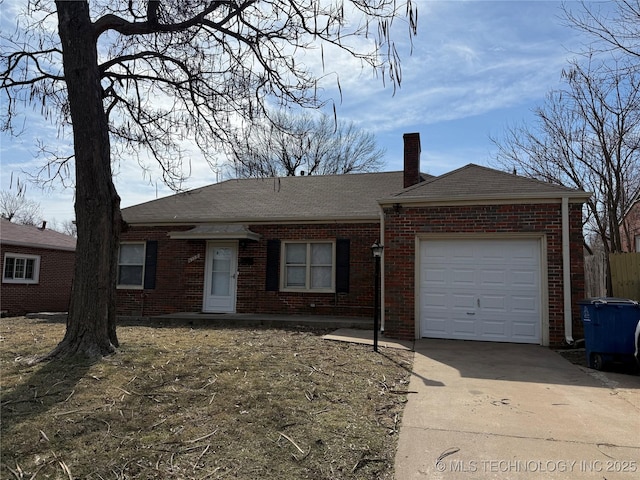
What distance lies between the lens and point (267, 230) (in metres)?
12.0

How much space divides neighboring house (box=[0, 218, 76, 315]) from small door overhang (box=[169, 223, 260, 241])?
5418 mm

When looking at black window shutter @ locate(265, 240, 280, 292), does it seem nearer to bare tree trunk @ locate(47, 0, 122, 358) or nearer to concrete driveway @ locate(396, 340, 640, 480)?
bare tree trunk @ locate(47, 0, 122, 358)

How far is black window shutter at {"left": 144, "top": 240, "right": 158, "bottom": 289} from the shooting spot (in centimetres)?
1258

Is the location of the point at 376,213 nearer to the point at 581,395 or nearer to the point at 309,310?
the point at 309,310

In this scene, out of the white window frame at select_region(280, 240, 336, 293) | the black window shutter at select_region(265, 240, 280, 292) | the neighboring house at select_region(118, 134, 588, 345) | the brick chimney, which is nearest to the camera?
the neighboring house at select_region(118, 134, 588, 345)

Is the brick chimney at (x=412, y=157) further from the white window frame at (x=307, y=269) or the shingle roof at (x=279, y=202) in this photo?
the white window frame at (x=307, y=269)

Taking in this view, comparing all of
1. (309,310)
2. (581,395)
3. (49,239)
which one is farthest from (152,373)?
(49,239)

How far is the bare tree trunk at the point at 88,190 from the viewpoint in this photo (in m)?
6.02

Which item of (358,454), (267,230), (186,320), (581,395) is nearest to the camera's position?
(358,454)

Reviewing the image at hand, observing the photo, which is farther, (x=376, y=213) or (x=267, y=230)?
(x=267, y=230)

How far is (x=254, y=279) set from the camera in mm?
11914

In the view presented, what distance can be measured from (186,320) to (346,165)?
21446mm

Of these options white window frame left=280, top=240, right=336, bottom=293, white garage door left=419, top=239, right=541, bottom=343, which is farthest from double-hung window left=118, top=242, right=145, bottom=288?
white garage door left=419, top=239, right=541, bottom=343

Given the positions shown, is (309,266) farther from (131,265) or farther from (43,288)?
(43,288)
